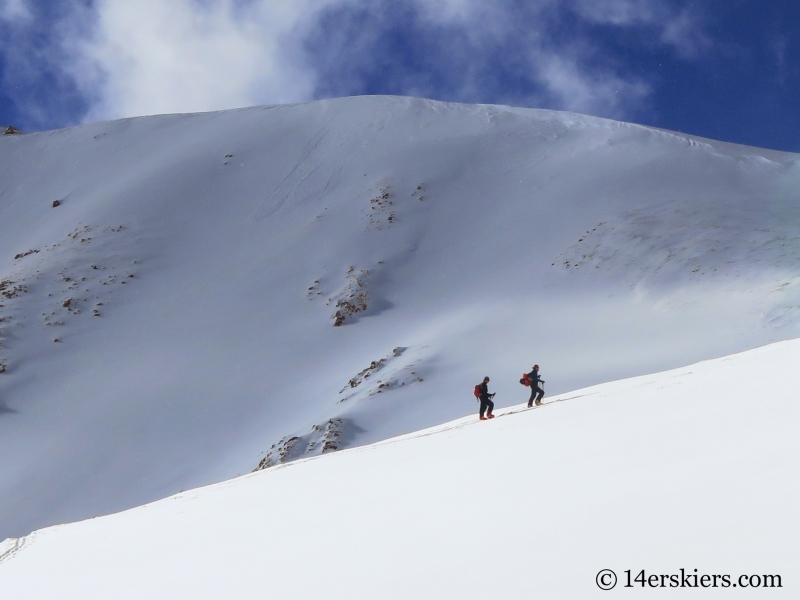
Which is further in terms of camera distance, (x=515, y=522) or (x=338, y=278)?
(x=338, y=278)

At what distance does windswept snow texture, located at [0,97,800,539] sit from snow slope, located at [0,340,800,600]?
13.6 m

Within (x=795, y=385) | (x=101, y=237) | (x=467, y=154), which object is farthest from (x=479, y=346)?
(x=101, y=237)

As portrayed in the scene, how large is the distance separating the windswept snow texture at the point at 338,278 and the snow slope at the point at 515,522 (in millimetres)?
13586

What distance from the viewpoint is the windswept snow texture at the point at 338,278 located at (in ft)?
81.9

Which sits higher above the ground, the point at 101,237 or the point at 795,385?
the point at 101,237

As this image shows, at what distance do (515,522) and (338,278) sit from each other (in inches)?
1344

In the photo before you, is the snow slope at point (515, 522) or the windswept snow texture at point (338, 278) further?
the windswept snow texture at point (338, 278)

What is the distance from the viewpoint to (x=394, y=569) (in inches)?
193

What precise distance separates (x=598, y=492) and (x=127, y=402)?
28.7 metres

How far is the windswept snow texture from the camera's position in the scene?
983 inches

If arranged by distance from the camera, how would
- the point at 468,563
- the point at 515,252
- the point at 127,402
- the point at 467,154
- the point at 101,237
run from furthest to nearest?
the point at 467,154, the point at 101,237, the point at 515,252, the point at 127,402, the point at 468,563

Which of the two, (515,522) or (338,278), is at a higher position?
(338,278)

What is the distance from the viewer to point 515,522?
207 inches

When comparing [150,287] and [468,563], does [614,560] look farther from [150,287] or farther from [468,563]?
[150,287]
